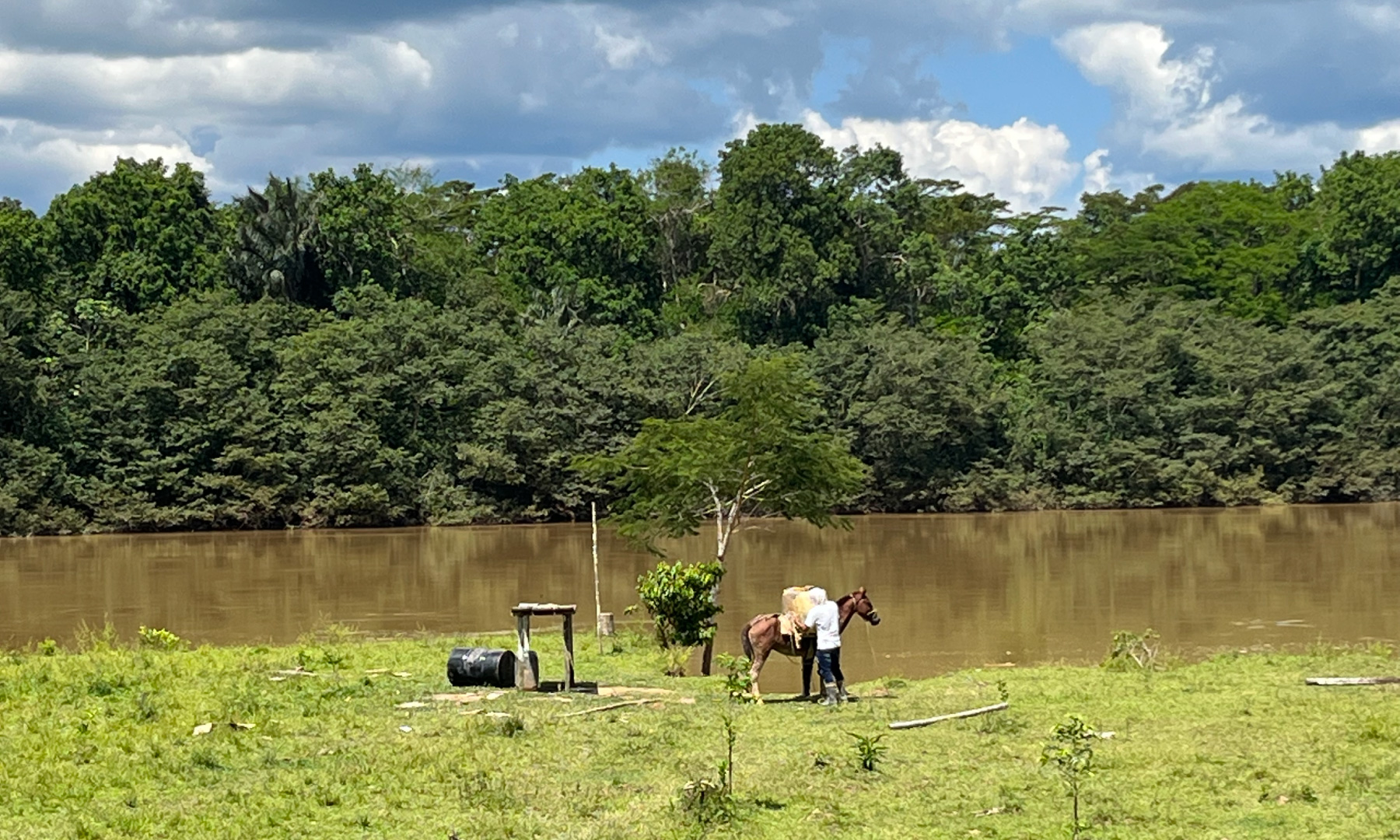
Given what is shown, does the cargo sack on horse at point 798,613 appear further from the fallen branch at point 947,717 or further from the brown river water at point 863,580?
the brown river water at point 863,580

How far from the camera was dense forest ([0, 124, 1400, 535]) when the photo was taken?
162 feet

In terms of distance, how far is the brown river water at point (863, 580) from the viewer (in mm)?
24828

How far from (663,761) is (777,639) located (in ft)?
11.9

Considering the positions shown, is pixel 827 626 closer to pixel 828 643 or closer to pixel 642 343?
pixel 828 643

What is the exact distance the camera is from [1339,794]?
1044 cm

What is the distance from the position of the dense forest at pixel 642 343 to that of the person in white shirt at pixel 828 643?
100 ft

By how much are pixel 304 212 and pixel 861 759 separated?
48.5 metres

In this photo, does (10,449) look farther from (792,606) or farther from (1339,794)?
(1339,794)

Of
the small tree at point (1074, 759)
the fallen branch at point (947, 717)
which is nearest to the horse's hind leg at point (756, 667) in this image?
the fallen branch at point (947, 717)

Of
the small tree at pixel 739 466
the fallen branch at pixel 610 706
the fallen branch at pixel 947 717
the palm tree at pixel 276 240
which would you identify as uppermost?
the palm tree at pixel 276 240

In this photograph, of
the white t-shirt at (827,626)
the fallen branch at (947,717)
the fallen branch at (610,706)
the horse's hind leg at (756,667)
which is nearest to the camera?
the fallen branch at (947,717)

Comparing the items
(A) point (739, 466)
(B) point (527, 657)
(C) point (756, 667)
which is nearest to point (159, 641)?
(B) point (527, 657)

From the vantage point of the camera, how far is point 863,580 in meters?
32.6

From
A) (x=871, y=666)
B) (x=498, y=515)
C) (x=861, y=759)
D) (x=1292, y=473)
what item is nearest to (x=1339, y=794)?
(x=861, y=759)
